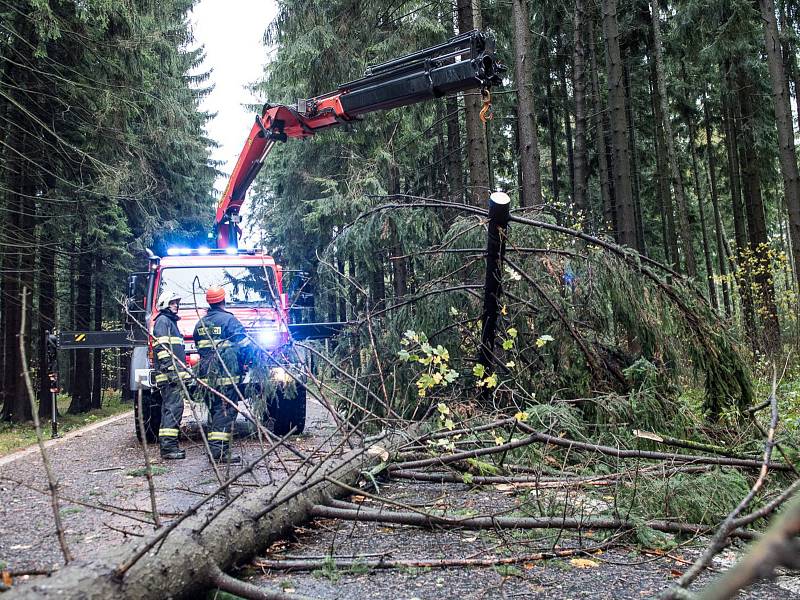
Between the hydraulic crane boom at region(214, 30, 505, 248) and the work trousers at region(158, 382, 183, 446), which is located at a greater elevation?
the hydraulic crane boom at region(214, 30, 505, 248)

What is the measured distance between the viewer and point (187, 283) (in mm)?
9039

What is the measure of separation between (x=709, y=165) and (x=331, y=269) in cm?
2253

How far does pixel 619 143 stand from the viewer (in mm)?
12102

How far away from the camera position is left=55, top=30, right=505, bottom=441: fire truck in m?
6.89

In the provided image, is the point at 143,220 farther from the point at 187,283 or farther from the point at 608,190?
the point at 608,190

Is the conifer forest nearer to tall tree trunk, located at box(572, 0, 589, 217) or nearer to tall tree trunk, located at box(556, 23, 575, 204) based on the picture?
tall tree trunk, located at box(572, 0, 589, 217)

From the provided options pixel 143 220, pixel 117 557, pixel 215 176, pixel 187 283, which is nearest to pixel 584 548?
pixel 117 557

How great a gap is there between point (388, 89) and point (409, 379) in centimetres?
350

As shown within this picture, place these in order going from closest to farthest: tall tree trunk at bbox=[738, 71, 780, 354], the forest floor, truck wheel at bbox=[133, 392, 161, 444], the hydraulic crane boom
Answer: the forest floor → the hydraulic crane boom → truck wheel at bbox=[133, 392, 161, 444] → tall tree trunk at bbox=[738, 71, 780, 354]

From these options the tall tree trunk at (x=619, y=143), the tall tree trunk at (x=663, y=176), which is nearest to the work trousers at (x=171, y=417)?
the tall tree trunk at (x=619, y=143)

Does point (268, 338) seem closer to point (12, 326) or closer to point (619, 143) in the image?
point (619, 143)

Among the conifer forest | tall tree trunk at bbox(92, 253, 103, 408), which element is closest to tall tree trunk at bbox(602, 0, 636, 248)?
the conifer forest

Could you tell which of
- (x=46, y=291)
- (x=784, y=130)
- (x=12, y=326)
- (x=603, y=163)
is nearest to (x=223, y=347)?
(x=12, y=326)

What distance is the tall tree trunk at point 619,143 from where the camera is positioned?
11930 mm
